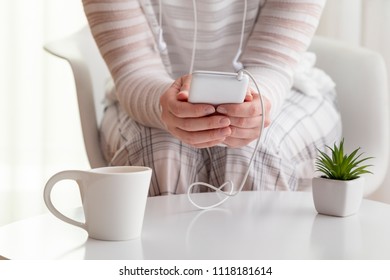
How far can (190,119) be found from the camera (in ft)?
3.21

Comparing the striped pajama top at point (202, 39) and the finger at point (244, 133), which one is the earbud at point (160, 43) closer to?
the striped pajama top at point (202, 39)

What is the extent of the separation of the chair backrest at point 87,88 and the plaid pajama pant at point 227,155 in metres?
0.05

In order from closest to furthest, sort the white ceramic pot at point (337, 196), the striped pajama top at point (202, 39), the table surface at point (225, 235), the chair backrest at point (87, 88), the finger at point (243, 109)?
the table surface at point (225, 235), the white ceramic pot at point (337, 196), the finger at point (243, 109), the striped pajama top at point (202, 39), the chair backrest at point (87, 88)

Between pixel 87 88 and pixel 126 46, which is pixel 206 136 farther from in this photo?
pixel 87 88

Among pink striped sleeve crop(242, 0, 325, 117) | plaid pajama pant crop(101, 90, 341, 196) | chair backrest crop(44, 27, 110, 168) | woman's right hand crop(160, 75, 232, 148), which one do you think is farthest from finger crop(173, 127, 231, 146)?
chair backrest crop(44, 27, 110, 168)

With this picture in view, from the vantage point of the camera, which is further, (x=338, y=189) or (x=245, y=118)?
(x=245, y=118)

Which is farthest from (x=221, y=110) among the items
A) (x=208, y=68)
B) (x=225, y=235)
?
(x=208, y=68)

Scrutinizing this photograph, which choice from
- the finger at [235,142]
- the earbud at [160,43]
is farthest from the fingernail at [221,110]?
the earbud at [160,43]

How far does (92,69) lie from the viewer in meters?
1.48

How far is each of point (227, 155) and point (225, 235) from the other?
400mm

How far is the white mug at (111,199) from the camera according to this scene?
0.69 metres

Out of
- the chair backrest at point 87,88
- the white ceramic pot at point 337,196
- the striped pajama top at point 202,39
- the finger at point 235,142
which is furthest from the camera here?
the chair backrest at point 87,88

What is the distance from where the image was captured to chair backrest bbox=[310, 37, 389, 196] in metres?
1.42

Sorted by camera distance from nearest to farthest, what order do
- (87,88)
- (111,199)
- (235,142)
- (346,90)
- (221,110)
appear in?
(111,199), (221,110), (235,142), (87,88), (346,90)
